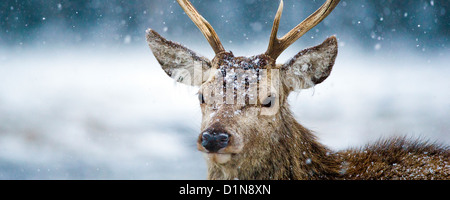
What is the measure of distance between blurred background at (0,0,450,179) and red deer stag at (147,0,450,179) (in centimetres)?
490

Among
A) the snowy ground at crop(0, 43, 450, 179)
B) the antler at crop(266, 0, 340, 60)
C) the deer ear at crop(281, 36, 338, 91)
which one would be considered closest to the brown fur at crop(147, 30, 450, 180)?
the deer ear at crop(281, 36, 338, 91)

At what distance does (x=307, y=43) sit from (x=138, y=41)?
479 centimetres

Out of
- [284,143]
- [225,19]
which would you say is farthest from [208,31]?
[225,19]

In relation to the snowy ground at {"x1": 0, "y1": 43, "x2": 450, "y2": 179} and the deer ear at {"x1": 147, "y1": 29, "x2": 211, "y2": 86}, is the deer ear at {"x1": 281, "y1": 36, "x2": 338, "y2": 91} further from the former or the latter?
the snowy ground at {"x1": 0, "y1": 43, "x2": 450, "y2": 179}

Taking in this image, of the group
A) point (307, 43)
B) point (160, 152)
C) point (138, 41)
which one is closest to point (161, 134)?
point (160, 152)

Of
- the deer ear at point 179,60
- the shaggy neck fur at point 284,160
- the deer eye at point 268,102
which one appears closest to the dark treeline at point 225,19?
the deer ear at point 179,60

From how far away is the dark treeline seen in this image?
11242 millimetres

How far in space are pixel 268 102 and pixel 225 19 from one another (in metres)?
7.66

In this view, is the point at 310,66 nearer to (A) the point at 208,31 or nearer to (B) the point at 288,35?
(B) the point at 288,35

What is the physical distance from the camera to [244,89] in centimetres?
388

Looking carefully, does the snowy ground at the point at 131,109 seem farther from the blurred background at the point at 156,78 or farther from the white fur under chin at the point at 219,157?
the white fur under chin at the point at 219,157

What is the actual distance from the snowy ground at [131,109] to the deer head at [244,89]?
4.05 meters

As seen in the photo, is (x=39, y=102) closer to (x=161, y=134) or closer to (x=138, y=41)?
(x=138, y=41)
